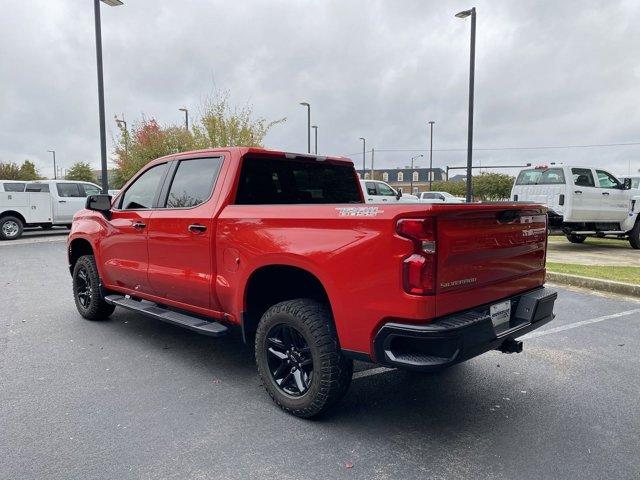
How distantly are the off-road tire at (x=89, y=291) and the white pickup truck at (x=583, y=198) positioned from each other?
9.98 meters

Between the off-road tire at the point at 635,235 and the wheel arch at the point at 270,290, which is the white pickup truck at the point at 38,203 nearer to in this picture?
the wheel arch at the point at 270,290

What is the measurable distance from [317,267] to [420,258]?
27.8 inches

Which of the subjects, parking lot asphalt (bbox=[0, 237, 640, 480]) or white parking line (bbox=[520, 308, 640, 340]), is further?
white parking line (bbox=[520, 308, 640, 340])

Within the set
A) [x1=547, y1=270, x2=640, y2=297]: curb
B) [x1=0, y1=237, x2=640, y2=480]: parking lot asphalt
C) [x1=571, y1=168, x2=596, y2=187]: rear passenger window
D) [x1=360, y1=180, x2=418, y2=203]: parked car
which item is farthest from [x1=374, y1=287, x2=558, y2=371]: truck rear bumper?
[x1=360, y1=180, x2=418, y2=203]: parked car

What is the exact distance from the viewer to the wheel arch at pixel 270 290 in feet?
11.3

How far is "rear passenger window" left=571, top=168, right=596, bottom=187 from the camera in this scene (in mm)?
11555

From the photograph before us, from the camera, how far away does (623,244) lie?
13.8 m

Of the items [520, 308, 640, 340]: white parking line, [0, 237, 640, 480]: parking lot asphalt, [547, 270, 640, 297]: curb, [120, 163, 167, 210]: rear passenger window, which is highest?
[120, 163, 167, 210]: rear passenger window

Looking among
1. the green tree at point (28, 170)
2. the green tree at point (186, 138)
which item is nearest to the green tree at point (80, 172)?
the green tree at point (28, 170)

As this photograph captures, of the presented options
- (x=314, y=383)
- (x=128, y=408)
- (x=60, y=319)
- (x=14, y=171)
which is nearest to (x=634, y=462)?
(x=314, y=383)

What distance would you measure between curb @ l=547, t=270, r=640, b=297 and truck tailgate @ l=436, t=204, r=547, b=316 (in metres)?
4.34

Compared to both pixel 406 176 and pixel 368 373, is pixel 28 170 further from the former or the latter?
pixel 406 176

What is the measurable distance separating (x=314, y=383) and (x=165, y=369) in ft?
5.56

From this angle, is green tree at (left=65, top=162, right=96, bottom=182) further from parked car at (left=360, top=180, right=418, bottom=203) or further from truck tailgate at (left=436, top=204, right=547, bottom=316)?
truck tailgate at (left=436, top=204, right=547, bottom=316)
